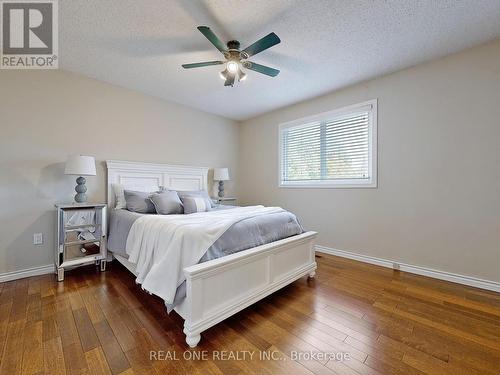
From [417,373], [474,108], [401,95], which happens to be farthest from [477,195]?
[417,373]

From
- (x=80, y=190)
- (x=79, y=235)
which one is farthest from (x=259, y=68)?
(x=79, y=235)

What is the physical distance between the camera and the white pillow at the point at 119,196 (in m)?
3.02

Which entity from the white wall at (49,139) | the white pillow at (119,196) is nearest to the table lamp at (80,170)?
the white wall at (49,139)

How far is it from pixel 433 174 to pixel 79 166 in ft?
13.6

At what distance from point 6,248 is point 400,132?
4900 millimetres

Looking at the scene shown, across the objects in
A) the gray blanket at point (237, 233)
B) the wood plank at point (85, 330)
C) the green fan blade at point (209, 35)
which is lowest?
the wood plank at point (85, 330)

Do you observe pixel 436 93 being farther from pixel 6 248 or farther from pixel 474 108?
pixel 6 248

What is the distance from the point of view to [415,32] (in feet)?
6.91

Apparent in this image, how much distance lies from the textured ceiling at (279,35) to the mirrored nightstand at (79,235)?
5.85ft

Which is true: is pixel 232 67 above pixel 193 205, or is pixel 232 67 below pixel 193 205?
above

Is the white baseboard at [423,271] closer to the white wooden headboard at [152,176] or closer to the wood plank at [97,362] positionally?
the white wooden headboard at [152,176]

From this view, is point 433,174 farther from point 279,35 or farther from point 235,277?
point 235,277

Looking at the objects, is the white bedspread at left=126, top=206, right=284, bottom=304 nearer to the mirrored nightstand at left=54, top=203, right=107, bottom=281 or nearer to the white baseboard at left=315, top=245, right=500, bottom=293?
the mirrored nightstand at left=54, top=203, right=107, bottom=281

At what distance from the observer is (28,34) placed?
214 centimetres
